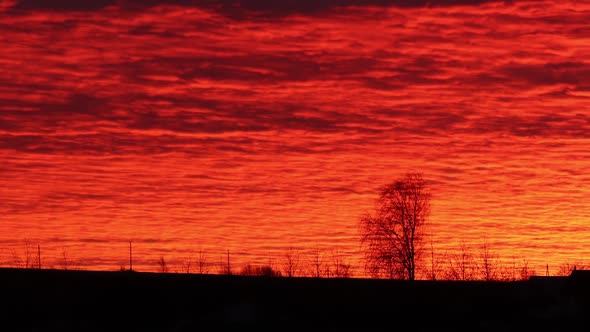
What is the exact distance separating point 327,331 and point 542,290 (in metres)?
8.17

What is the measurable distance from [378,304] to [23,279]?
11013 millimetres

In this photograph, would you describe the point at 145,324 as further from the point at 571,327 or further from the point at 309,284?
the point at 571,327

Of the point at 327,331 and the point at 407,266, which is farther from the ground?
the point at 407,266

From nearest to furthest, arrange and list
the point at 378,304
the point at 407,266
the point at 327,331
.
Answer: the point at 327,331, the point at 378,304, the point at 407,266

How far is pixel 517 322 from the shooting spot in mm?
36500

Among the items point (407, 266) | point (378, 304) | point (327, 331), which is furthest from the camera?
point (407, 266)

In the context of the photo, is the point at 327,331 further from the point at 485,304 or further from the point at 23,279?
the point at 23,279

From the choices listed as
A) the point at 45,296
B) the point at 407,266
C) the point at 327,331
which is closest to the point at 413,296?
the point at 327,331

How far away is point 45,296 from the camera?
36844 millimetres

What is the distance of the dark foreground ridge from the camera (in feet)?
117

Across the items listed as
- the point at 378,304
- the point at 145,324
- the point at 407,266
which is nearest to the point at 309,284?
the point at 378,304

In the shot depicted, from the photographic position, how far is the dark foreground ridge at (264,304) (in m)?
35.8

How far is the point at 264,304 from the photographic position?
36094 mm

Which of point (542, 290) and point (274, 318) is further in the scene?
point (542, 290)
